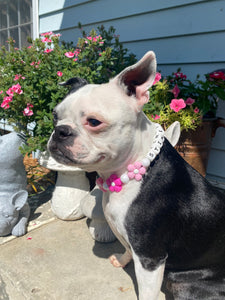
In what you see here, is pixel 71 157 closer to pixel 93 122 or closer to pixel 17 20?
pixel 93 122

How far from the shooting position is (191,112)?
2.98 metres

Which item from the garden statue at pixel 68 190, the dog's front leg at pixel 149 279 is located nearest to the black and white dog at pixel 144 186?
the dog's front leg at pixel 149 279

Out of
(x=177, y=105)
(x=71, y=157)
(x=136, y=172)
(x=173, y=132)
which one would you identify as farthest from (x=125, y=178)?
(x=177, y=105)

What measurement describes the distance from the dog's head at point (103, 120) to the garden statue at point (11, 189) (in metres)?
1.39

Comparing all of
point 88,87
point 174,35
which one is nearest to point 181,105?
point 174,35

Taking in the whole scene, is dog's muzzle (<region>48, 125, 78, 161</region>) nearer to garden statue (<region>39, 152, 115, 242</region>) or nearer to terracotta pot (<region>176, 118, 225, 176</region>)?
garden statue (<region>39, 152, 115, 242</region>)

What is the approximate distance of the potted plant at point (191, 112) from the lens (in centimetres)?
292

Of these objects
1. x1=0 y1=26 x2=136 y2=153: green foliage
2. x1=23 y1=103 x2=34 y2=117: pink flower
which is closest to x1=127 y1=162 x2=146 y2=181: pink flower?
x1=0 y1=26 x2=136 y2=153: green foliage

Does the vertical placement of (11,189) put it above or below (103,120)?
below

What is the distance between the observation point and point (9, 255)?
247 centimetres

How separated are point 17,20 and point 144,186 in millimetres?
6135

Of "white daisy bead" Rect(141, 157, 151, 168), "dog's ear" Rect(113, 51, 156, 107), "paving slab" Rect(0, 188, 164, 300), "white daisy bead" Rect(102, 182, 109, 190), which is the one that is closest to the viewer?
"dog's ear" Rect(113, 51, 156, 107)

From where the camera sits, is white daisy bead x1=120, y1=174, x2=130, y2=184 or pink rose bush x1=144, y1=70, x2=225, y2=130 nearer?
white daisy bead x1=120, y1=174, x2=130, y2=184

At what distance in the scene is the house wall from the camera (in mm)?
3248
